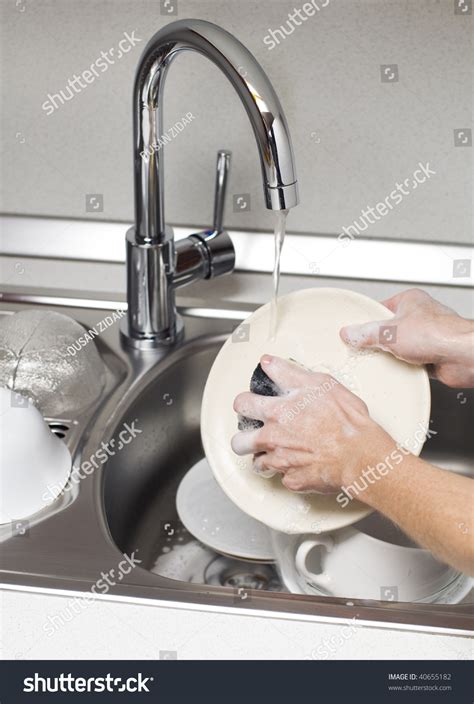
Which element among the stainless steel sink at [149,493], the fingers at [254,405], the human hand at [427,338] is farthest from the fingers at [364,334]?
the stainless steel sink at [149,493]

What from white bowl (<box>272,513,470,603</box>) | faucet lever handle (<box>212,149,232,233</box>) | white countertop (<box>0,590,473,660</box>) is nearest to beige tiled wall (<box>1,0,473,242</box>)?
faucet lever handle (<box>212,149,232,233</box>)

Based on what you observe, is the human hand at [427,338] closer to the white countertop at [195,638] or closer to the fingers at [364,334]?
the fingers at [364,334]

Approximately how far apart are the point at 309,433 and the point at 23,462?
0.91 ft

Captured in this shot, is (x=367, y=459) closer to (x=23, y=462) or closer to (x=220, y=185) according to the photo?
(x=23, y=462)

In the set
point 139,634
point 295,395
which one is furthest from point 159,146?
point 139,634

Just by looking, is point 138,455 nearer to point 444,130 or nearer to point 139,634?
point 139,634

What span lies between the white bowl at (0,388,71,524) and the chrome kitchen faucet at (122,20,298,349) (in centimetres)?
24

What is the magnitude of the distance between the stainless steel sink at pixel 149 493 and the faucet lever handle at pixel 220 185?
121 millimetres

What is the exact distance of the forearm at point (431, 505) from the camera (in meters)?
0.67

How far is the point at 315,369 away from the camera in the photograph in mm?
897

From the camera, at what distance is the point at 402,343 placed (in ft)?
2.78

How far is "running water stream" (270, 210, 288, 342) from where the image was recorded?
0.82 meters

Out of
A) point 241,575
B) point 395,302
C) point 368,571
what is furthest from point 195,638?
point 395,302
